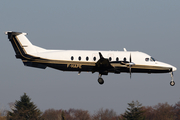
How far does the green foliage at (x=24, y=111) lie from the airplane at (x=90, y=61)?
42948 millimetres

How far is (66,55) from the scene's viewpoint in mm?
39281

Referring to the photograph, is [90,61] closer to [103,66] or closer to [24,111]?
[103,66]

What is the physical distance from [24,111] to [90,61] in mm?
48652

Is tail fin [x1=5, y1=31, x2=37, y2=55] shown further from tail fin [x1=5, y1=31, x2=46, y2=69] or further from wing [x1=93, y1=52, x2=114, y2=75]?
wing [x1=93, y1=52, x2=114, y2=75]

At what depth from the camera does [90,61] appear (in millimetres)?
38719

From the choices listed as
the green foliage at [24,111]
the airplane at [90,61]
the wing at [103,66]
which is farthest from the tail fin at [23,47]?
the green foliage at [24,111]

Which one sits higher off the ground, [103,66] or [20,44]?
[20,44]

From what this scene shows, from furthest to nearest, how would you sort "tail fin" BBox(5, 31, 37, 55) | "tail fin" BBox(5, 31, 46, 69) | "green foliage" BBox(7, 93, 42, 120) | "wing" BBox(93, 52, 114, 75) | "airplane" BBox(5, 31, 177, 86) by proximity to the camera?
"green foliage" BBox(7, 93, 42, 120), "tail fin" BBox(5, 31, 37, 55), "tail fin" BBox(5, 31, 46, 69), "airplane" BBox(5, 31, 177, 86), "wing" BBox(93, 52, 114, 75)

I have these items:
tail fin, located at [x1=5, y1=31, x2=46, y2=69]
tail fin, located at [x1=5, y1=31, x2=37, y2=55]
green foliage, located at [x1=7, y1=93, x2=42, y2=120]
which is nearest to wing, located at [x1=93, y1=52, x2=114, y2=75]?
tail fin, located at [x1=5, y1=31, x2=46, y2=69]

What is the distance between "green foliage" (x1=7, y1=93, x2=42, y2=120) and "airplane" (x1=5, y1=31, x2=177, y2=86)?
42.9m

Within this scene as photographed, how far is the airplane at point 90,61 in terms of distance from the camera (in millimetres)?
38594

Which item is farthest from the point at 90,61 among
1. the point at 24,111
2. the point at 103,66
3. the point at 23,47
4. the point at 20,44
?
the point at 24,111

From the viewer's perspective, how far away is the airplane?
3859cm

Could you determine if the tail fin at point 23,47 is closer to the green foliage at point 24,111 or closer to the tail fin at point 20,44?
the tail fin at point 20,44
